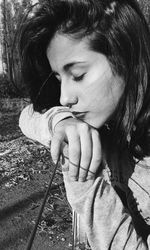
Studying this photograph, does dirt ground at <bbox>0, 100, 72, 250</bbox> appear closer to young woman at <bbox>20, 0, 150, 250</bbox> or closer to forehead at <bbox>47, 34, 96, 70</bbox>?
young woman at <bbox>20, 0, 150, 250</bbox>

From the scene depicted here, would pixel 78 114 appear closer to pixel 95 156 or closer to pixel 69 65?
pixel 69 65

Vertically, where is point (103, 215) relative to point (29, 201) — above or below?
above

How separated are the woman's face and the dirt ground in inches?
56.7

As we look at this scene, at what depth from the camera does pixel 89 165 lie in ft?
3.16

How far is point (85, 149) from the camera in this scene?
938 mm

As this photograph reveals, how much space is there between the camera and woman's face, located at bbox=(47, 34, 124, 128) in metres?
1.19

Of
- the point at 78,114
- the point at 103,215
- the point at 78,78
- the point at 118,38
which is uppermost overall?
the point at 118,38

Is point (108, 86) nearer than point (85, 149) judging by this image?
No

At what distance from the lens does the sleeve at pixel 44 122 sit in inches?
49.9

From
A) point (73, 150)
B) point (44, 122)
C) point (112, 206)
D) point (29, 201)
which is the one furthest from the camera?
point (29, 201)

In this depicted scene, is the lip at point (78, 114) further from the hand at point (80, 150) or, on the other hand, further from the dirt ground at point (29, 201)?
the dirt ground at point (29, 201)

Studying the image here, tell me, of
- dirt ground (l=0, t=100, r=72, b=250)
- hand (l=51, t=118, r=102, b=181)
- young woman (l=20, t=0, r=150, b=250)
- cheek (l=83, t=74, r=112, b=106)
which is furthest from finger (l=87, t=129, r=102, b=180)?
dirt ground (l=0, t=100, r=72, b=250)

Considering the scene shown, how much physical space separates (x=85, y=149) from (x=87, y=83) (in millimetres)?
311

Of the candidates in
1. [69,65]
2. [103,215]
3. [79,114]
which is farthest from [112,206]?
[69,65]
